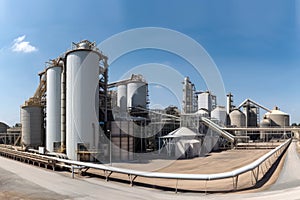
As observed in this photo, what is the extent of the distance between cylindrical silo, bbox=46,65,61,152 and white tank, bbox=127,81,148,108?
16.7 meters

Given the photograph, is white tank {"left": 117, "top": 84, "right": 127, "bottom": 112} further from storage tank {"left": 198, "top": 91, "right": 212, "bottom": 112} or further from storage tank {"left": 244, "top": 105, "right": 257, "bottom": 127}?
storage tank {"left": 244, "top": 105, "right": 257, "bottom": 127}

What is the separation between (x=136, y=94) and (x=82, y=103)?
20677 millimetres

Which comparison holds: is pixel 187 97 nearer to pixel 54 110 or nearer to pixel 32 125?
pixel 54 110

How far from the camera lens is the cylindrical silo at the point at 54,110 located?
31422mm

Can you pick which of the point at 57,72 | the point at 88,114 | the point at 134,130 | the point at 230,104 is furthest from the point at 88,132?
the point at 230,104

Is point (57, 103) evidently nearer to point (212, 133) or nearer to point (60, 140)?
point (60, 140)

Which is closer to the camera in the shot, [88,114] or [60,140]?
[88,114]

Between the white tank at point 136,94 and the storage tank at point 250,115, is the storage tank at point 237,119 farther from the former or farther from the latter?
the white tank at point 136,94

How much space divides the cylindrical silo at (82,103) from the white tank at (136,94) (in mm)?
18516

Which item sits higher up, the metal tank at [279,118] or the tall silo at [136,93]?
the tall silo at [136,93]

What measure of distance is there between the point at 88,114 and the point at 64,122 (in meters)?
3.98

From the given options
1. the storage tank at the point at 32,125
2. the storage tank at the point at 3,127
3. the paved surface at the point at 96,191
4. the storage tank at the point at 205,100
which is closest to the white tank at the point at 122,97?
the storage tank at the point at 32,125

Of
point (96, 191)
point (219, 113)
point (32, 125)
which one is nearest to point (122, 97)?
point (32, 125)

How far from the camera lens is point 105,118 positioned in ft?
101
